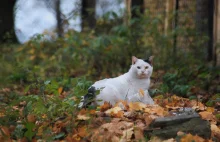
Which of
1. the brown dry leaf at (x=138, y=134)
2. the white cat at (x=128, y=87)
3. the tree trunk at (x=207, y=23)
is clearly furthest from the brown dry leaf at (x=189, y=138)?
the tree trunk at (x=207, y=23)

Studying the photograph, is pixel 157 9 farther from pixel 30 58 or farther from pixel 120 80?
pixel 120 80

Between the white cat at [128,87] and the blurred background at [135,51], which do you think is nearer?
the white cat at [128,87]

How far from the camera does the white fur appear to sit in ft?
13.7

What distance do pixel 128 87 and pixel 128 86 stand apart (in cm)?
1

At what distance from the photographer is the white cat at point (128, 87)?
4172 mm

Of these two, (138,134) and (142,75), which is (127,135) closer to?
(138,134)

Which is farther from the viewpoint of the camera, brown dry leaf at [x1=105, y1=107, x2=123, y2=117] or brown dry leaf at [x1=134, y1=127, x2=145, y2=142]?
brown dry leaf at [x1=105, y1=107, x2=123, y2=117]

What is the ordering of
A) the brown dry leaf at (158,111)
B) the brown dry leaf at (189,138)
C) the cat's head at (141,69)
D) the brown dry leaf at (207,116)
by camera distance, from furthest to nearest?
the cat's head at (141,69) → the brown dry leaf at (207,116) → the brown dry leaf at (158,111) → the brown dry leaf at (189,138)

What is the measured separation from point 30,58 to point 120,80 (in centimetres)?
638

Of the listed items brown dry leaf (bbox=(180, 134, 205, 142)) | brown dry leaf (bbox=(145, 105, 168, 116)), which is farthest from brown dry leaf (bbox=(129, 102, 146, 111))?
brown dry leaf (bbox=(180, 134, 205, 142))

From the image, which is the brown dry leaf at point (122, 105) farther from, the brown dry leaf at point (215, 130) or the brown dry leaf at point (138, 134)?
the brown dry leaf at point (215, 130)

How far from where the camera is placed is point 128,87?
14.4ft

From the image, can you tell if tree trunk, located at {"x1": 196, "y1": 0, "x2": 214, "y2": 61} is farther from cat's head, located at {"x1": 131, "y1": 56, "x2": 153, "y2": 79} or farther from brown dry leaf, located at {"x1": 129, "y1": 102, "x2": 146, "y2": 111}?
brown dry leaf, located at {"x1": 129, "y1": 102, "x2": 146, "y2": 111}

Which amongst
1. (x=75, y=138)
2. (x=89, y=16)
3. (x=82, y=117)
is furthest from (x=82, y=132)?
(x=89, y=16)
